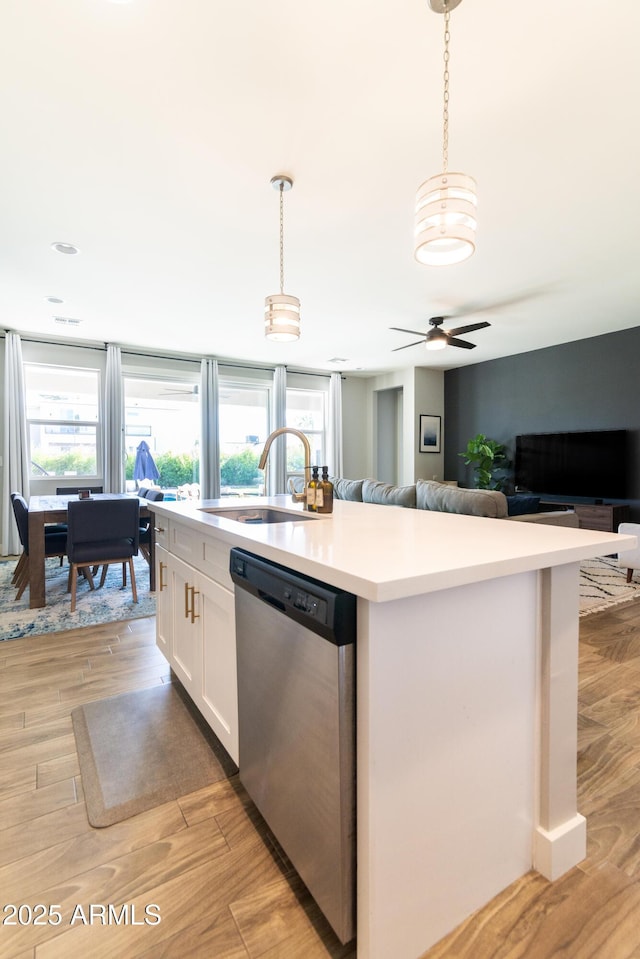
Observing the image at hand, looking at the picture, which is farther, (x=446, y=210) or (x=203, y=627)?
(x=203, y=627)

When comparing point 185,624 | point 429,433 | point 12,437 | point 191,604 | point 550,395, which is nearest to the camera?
point 191,604

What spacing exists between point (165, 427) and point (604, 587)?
18.9 ft

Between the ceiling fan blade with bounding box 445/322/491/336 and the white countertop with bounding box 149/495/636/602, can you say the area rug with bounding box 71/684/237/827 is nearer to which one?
the white countertop with bounding box 149/495/636/602

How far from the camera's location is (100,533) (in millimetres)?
3395

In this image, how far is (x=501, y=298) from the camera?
4289 millimetres

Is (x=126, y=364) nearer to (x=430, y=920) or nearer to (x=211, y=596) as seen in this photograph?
(x=211, y=596)

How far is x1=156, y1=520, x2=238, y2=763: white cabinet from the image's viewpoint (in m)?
1.51

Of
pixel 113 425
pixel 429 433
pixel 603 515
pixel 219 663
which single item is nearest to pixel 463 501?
pixel 219 663

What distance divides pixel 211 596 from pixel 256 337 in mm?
4519

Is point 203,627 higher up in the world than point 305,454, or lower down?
lower down

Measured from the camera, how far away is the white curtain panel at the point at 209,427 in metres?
6.43

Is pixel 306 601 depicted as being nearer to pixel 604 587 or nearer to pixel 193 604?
pixel 193 604

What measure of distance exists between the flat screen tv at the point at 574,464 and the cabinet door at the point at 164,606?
17.8 feet

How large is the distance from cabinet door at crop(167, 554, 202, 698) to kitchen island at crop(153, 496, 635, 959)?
0.57 m
